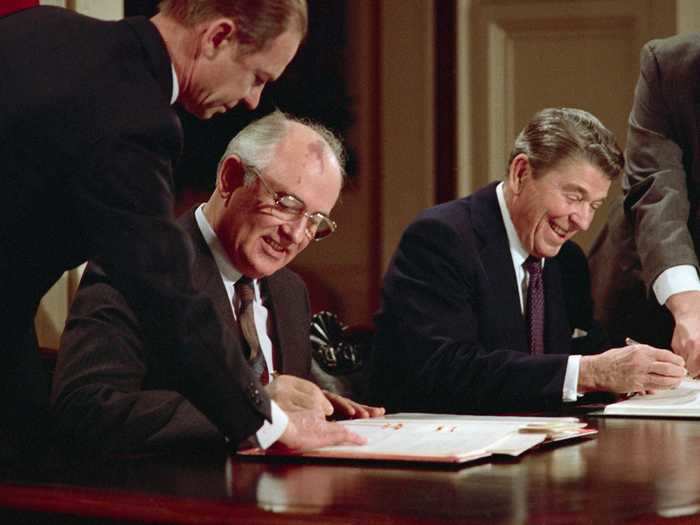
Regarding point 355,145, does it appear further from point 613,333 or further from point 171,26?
point 171,26

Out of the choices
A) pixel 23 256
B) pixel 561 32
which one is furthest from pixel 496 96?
pixel 23 256

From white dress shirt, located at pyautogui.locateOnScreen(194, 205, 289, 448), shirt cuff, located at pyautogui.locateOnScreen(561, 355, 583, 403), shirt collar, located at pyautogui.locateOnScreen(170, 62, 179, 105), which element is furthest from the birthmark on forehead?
shirt collar, located at pyautogui.locateOnScreen(170, 62, 179, 105)

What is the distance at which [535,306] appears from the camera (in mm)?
3109

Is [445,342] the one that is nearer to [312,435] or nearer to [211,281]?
[211,281]

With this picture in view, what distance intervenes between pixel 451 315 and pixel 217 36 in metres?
1.40

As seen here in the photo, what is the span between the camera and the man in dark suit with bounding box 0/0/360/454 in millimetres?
1568

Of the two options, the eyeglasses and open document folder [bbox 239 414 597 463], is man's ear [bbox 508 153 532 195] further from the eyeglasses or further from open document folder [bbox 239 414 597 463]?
→ open document folder [bbox 239 414 597 463]

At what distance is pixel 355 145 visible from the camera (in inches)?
214

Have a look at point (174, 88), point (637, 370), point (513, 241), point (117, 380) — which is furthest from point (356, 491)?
point (513, 241)

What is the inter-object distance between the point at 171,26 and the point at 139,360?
67 cm

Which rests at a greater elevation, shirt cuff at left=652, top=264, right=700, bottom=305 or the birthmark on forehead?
the birthmark on forehead

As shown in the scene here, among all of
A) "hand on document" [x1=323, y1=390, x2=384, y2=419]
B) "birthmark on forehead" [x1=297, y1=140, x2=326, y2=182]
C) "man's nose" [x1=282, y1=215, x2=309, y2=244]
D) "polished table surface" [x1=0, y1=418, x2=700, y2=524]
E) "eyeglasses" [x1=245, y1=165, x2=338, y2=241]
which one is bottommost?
"hand on document" [x1=323, y1=390, x2=384, y2=419]

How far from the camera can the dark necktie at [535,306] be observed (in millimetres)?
3100

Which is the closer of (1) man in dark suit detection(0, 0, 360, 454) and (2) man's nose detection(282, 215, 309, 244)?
(1) man in dark suit detection(0, 0, 360, 454)
